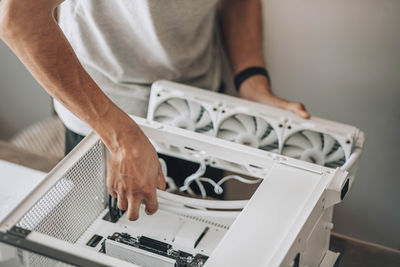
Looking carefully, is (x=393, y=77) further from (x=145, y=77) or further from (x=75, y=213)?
(x=75, y=213)

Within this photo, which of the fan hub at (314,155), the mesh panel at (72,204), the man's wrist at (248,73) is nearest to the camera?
the mesh panel at (72,204)

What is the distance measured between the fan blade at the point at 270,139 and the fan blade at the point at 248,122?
34mm

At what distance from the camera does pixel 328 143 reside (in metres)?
1.47

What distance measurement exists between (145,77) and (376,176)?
3.07ft

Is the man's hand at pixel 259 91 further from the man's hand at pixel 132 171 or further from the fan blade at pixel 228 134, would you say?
the man's hand at pixel 132 171

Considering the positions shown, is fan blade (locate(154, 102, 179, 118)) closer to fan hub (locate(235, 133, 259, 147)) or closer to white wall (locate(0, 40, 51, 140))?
fan hub (locate(235, 133, 259, 147))

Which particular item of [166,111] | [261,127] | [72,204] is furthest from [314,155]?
[72,204]

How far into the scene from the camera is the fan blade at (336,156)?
146 centimetres

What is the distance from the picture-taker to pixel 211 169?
69.9 inches

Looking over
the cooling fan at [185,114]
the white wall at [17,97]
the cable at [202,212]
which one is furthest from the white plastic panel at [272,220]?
the white wall at [17,97]

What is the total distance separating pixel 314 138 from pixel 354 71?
0.52m

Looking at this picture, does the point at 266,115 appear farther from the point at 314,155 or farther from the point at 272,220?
the point at 272,220

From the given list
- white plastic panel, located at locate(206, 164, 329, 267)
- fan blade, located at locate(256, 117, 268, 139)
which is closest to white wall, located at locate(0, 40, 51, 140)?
fan blade, located at locate(256, 117, 268, 139)

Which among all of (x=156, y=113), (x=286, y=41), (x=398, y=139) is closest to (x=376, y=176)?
(x=398, y=139)
